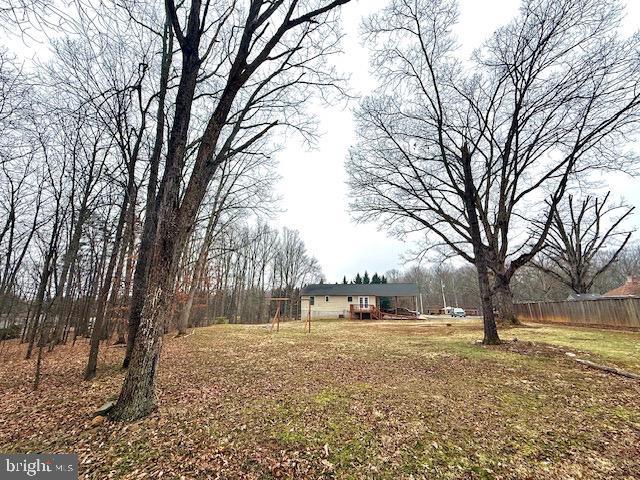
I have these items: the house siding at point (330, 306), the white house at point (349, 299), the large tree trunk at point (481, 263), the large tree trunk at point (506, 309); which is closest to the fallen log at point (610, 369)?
the large tree trunk at point (481, 263)

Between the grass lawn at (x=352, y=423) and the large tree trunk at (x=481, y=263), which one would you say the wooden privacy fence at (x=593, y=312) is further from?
the grass lawn at (x=352, y=423)

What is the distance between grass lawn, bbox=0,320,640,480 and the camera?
2.78 meters

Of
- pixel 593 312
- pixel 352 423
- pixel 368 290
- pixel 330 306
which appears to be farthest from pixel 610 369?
pixel 368 290

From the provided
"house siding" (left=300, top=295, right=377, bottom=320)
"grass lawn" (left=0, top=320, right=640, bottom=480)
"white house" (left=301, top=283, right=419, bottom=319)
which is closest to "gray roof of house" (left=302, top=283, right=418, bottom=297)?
"white house" (left=301, top=283, right=419, bottom=319)

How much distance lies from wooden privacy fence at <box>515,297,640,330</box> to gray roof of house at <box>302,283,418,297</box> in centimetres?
1303

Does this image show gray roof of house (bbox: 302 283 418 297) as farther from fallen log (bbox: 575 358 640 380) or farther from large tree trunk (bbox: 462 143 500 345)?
fallen log (bbox: 575 358 640 380)

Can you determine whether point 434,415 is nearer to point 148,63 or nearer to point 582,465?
point 582,465

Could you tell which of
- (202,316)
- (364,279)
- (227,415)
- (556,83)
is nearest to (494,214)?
(556,83)

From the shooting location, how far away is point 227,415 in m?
3.93

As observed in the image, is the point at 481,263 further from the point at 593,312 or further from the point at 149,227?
the point at 593,312

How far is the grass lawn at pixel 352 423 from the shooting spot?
109 inches

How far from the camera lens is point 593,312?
15.5 metres

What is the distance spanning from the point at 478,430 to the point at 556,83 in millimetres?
11131

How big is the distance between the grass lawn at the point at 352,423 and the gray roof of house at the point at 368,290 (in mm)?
26473
